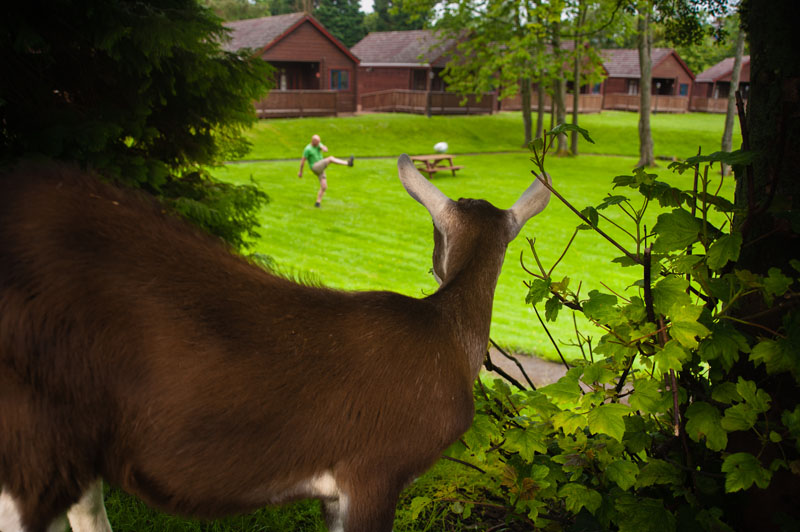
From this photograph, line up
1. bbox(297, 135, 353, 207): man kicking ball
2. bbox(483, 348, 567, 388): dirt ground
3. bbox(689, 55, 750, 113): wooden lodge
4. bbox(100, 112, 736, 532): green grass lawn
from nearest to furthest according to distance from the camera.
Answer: bbox(100, 112, 736, 532): green grass lawn, bbox(483, 348, 567, 388): dirt ground, bbox(297, 135, 353, 207): man kicking ball, bbox(689, 55, 750, 113): wooden lodge

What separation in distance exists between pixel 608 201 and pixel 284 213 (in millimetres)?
13509

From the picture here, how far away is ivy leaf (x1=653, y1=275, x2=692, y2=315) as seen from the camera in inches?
87.3

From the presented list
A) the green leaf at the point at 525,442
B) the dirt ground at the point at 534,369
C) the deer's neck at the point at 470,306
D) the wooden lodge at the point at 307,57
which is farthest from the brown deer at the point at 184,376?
the wooden lodge at the point at 307,57

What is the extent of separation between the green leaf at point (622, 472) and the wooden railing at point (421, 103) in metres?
42.0

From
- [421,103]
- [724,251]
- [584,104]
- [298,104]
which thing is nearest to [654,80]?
[584,104]

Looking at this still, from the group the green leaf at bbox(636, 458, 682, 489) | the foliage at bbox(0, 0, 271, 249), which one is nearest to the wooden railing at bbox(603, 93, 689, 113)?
the foliage at bbox(0, 0, 271, 249)

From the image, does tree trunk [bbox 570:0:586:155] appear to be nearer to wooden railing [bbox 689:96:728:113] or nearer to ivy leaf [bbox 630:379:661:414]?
ivy leaf [bbox 630:379:661:414]

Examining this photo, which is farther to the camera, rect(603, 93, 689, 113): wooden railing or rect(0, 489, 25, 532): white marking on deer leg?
rect(603, 93, 689, 113): wooden railing

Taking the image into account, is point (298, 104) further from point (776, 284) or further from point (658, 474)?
point (776, 284)

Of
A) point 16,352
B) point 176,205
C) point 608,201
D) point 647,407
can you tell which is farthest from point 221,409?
point 176,205

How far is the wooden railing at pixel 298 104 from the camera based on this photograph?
37.5 meters

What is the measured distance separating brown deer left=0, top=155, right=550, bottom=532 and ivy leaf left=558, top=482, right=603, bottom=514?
733 millimetres

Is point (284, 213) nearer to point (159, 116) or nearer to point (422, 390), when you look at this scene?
point (159, 116)

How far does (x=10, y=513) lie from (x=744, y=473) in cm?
227
